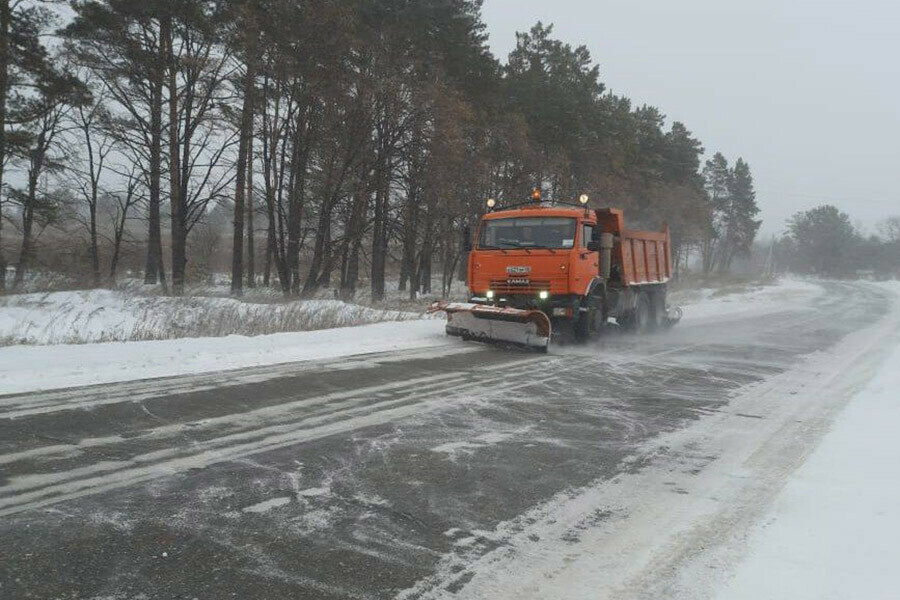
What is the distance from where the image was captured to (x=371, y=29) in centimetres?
2581

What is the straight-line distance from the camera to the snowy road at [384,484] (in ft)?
10.4

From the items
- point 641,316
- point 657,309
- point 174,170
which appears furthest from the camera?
point 174,170

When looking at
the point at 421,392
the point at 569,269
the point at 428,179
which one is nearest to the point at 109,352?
the point at 421,392

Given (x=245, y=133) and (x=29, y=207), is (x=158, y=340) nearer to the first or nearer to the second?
(x=245, y=133)

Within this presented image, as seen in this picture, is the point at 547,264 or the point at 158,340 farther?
the point at 547,264

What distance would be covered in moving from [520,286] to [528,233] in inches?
45.3

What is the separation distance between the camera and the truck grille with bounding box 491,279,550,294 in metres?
12.8

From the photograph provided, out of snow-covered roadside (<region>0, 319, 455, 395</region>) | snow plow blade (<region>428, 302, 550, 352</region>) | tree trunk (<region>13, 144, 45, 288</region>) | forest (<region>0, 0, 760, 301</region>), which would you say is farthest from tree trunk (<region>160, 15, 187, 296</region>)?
snow plow blade (<region>428, 302, 550, 352</region>)

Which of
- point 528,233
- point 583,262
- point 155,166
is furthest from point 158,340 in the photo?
point 155,166

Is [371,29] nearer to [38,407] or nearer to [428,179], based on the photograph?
[428,179]

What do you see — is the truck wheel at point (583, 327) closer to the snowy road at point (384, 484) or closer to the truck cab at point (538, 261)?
the truck cab at point (538, 261)

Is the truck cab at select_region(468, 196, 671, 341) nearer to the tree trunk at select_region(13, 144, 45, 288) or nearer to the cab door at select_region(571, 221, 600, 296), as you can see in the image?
the cab door at select_region(571, 221, 600, 296)

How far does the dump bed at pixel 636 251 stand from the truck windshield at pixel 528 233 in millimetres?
2371

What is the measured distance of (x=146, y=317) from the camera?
15.3m
